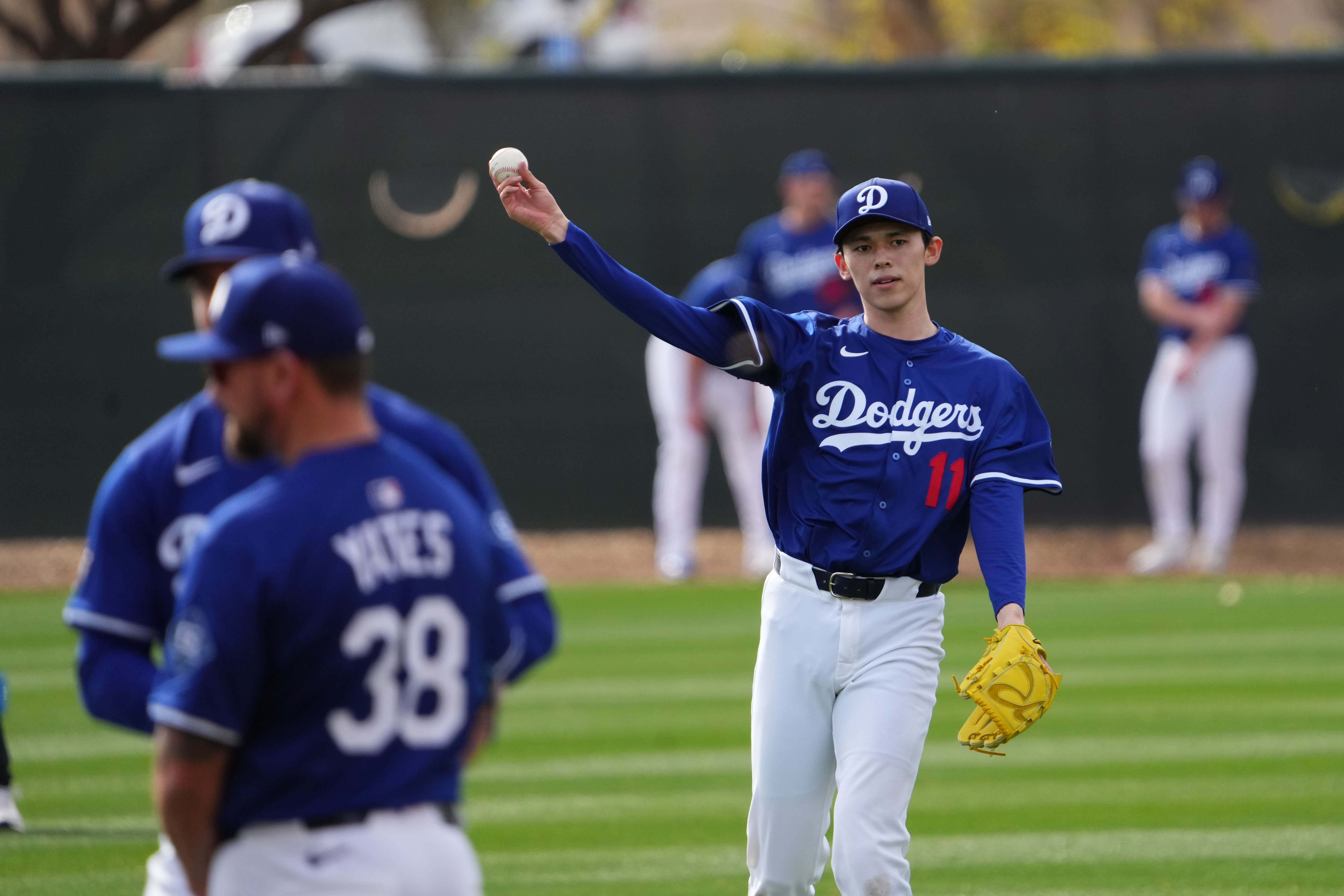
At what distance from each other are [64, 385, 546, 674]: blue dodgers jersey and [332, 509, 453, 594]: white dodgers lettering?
426 millimetres

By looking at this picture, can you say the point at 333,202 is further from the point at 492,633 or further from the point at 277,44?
the point at 492,633

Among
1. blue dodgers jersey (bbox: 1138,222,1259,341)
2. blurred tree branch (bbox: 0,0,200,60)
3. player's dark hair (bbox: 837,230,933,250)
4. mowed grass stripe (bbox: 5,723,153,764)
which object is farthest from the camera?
blurred tree branch (bbox: 0,0,200,60)

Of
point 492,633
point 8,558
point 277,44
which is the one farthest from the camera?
point 277,44

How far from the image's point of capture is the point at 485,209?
13789 millimetres

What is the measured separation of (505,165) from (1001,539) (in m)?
1.51

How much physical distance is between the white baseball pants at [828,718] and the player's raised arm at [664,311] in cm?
60

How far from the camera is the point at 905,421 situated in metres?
4.34

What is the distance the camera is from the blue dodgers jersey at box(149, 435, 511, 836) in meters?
2.56

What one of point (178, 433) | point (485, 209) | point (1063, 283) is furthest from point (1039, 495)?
point (178, 433)

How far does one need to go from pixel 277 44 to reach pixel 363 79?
12.1 ft

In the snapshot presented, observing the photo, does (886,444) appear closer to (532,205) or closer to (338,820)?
(532,205)

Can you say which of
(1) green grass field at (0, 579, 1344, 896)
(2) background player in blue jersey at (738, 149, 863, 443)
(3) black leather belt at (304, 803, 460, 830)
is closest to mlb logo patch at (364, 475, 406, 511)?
(3) black leather belt at (304, 803, 460, 830)

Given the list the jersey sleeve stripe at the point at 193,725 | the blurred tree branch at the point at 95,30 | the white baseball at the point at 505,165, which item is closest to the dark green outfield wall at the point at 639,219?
the blurred tree branch at the point at 95,30

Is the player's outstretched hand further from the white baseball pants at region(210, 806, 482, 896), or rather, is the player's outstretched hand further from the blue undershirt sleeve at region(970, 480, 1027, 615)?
the white baseball pants at region(210, 806, 482, 896)
